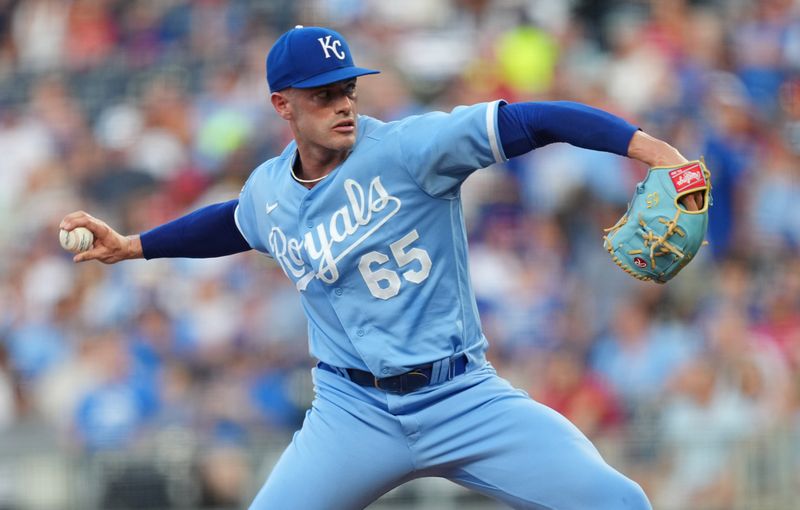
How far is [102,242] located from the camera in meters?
5.27

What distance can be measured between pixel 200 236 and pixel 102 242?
35 centimetres

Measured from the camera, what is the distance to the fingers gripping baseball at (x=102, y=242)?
516 cm

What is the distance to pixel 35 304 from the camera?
1025 centimetres

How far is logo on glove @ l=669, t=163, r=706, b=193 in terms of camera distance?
13.7 feet

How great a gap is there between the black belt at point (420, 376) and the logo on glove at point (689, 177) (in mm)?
1010

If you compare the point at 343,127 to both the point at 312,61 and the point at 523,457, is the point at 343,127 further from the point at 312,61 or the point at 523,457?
the point at 523,457

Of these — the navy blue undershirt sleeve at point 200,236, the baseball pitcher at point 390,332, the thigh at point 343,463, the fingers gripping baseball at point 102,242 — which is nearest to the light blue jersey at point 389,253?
the baseball pitcher at point 390,332

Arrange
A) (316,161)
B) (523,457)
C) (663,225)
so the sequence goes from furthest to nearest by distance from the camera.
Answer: (316,161) → (523,457) → (663,225)

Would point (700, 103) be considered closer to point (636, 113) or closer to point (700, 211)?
point (636, 113)

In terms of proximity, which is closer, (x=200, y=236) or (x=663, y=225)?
(x=663, y=225)

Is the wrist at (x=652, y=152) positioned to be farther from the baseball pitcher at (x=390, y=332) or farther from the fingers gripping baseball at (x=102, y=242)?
the fingers gripping baseball at (x=102, y=242)

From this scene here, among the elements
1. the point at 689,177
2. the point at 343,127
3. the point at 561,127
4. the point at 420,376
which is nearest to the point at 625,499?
the point at 420,376

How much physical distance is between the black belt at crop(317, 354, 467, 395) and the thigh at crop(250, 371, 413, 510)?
0.23 ft

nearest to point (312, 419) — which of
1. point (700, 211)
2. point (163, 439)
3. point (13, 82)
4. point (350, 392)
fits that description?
point (350, 392)
